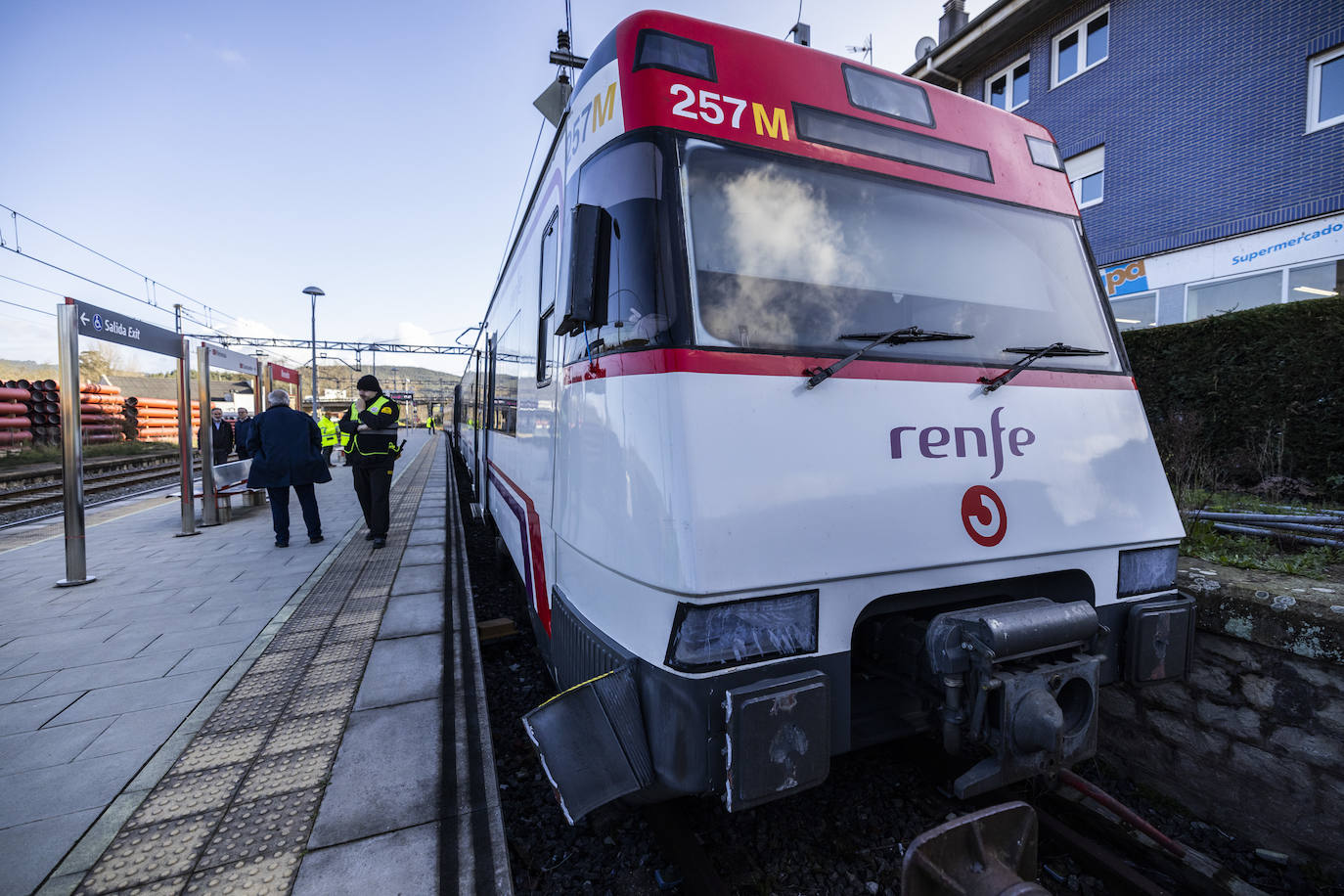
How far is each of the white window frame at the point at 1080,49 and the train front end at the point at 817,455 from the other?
14.5 m

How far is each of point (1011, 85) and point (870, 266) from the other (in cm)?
1692

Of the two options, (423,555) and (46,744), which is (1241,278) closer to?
(423,555)

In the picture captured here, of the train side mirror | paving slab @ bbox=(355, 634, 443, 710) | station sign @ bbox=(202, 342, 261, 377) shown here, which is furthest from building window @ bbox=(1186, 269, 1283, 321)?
station sign @ bbox=(202, 342, 261, 377)

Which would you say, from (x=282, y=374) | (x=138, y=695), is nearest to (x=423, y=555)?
(x=138, y=695)

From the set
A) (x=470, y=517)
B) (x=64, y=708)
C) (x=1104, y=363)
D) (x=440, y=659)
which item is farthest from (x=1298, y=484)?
(x=470, y=517)

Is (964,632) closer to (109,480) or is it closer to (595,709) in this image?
(595,709)

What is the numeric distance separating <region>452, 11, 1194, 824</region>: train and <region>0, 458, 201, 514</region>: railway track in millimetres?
9190

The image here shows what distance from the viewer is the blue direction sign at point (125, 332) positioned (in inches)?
213

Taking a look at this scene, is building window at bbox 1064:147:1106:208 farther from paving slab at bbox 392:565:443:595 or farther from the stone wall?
paving slab at bbox 392:565:443:595

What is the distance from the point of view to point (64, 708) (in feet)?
10.1

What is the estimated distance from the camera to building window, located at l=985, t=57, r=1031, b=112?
14.1 meters

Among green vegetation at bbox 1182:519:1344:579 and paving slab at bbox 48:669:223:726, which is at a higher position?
green vegetation at bbox 1182:519:1344:579

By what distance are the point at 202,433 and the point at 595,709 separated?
8688mm

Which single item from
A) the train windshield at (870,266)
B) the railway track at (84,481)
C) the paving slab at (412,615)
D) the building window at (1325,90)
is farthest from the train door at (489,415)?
the building window at (1325,90)
